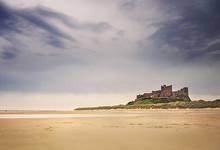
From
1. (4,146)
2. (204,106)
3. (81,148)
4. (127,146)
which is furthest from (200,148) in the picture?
(204,106)

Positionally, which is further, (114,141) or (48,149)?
(114,141)

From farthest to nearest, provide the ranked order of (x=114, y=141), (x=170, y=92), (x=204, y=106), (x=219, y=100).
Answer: (x=170, y=92) < (x=219, y=100) < (x=204, y=106) < (x=114, y=141)

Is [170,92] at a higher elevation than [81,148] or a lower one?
higher

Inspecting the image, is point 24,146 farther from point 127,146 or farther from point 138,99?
point 138,99

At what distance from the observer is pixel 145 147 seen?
989 cm

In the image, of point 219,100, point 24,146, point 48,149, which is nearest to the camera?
point 48,149

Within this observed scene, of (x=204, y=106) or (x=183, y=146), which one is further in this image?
(x=204, y=106)

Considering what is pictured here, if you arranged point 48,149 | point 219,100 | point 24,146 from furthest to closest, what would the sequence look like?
1. point 219,100
2. point 24,146
3. point 48,149

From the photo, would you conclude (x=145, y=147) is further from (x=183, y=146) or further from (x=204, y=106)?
(x=204, y=106)

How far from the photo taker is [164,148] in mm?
9680

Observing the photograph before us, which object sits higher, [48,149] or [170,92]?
[170,92]

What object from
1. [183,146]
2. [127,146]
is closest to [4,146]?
[127,146]

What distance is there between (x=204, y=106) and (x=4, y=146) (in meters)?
74.0

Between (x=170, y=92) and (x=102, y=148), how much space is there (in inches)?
5635
